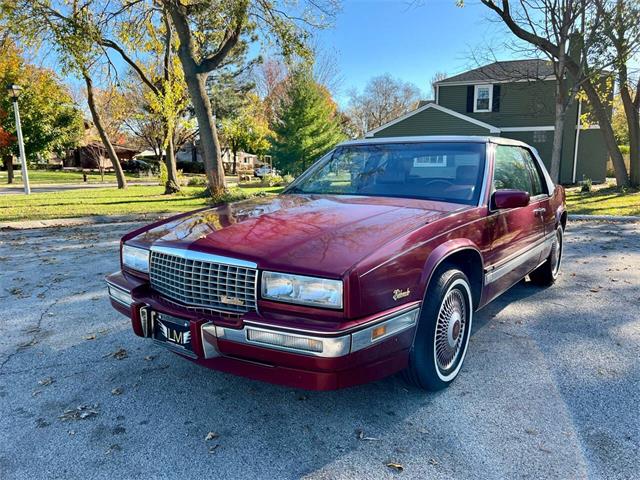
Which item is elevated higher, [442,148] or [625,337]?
[442,148]

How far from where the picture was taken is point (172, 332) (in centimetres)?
256

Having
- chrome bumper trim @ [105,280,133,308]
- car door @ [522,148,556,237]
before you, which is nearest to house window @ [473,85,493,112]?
car door @ [522,148,556,237]

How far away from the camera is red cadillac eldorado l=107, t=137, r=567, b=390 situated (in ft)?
7.32

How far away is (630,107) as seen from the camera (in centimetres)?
1634

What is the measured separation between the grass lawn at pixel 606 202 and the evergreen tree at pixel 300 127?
19.1 m

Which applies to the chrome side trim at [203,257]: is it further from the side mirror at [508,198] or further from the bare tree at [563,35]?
the bare tree at [563,35]

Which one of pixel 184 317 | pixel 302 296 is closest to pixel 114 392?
pixel 184 317

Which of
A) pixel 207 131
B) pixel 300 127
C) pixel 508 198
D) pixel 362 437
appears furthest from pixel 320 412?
pixel 300 127

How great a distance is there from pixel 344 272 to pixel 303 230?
1.87 ft

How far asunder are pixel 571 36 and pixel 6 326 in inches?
648

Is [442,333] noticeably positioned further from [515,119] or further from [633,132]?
[515,119]

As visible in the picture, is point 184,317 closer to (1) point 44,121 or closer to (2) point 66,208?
(2) point 66,208

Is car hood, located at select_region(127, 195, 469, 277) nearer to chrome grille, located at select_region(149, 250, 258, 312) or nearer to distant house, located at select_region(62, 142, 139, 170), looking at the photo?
chrome grille, located at select_region(149, 250, 258, 312)

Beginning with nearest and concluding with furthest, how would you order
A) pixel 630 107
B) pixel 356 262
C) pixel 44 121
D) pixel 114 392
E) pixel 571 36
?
pixel 356 262, pixel 114 392, pixel 571 36, pixel 630 107, pixel 44 121
